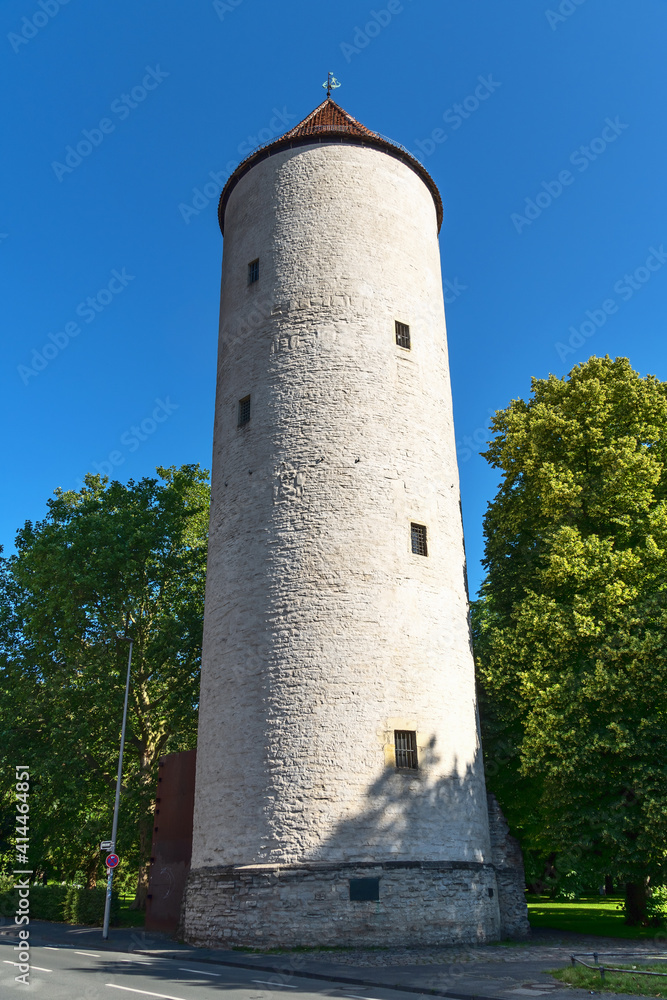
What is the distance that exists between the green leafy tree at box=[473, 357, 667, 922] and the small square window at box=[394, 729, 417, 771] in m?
3.18

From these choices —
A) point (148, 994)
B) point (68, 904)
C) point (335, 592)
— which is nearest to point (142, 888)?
point (68, 904)

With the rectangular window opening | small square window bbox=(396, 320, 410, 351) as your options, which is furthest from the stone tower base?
small square window bbox=(396, 320, 410, 351)

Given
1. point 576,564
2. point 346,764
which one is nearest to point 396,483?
point 576,564

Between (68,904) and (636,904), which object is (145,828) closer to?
(68,904)

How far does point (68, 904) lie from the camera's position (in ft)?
90.6

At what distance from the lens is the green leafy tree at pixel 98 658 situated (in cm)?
2658

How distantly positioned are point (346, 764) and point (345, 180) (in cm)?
1586

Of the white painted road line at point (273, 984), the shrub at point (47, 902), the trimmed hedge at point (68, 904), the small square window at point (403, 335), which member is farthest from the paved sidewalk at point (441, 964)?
the small square window at point (403, 335)

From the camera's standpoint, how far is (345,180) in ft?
71.9

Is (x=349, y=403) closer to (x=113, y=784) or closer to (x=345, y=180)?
(x=345, y=180)

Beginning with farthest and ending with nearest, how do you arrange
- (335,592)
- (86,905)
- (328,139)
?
(86,905), (328,139), (335,592)

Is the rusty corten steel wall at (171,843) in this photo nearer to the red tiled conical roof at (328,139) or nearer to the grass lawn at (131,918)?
the grass lawn at (131,918)

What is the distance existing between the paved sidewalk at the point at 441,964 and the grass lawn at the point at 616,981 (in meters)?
0.22

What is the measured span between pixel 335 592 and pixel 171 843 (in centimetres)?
904
